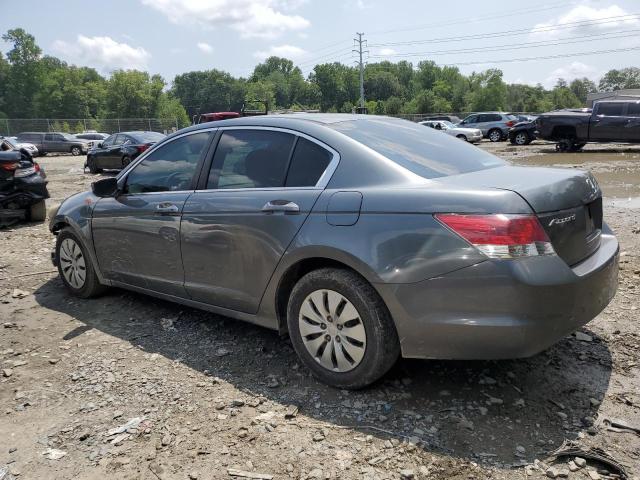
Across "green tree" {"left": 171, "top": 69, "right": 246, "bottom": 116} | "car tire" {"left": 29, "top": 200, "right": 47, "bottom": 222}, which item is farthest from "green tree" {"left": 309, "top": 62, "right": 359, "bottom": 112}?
"car tire" {"left": 29, "top": 200, "right": 47, "bottom": 222}

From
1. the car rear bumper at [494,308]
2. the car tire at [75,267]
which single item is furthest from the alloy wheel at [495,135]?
the car rear bumper at [494,308]

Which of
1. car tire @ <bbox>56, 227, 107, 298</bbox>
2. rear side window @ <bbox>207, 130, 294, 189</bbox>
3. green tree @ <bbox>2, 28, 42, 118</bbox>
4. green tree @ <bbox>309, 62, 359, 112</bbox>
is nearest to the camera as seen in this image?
rear side window @ <bbox>207, 130, 294, 189</bbox>

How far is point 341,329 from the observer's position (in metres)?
3.12

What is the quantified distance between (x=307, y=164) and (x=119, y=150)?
17.2 m

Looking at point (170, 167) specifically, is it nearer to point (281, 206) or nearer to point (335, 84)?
point (281, 206)

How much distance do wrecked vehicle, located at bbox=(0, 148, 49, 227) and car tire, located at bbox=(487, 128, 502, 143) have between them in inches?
1047

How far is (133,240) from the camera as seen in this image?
439 cm

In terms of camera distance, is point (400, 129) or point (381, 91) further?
point (381, 91)

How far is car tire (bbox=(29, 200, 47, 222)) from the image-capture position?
9.46 m

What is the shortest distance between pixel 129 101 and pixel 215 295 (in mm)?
86725

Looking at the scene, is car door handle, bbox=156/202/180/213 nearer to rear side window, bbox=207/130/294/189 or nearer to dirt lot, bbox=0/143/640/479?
rear side window, bbox=207/130/294/189

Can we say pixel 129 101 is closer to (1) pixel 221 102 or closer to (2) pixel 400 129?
(1) pixel 221 102

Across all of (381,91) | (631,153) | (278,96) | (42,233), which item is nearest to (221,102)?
(278,96)

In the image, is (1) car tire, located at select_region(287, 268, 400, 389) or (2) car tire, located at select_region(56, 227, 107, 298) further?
(2) car tire, located at select_region(56, 227, 107, 298)
